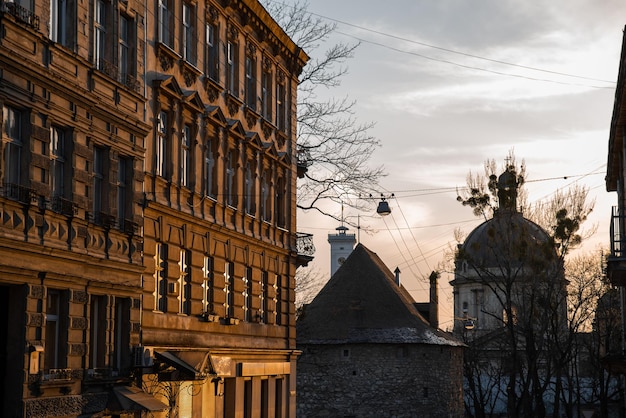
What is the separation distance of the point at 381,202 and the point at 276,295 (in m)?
8.36

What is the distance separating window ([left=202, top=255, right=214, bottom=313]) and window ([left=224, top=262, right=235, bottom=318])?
1.19 metres

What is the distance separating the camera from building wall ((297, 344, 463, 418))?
65.6 meters

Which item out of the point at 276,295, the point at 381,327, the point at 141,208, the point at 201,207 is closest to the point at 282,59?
the point at 276,295

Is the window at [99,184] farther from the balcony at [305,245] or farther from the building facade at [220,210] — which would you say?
the balcony at [305,245]

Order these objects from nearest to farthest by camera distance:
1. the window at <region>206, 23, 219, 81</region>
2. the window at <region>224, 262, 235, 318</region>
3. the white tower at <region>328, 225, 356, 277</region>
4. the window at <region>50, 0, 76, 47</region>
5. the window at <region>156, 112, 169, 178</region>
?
the window at <region>50, 0, 76, 47</region>, the window at <region>156, 112, 169, 178</region>, the window at <region>206, 23, 219, 81</region>, the window at <region>224, 262, 235, 318</region>, the white tower at <region>328, 225, 356, 277</region>

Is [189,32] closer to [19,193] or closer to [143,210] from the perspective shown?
[143,210]

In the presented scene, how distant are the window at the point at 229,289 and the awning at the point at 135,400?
23.4ft

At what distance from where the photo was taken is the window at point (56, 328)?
2017 cm

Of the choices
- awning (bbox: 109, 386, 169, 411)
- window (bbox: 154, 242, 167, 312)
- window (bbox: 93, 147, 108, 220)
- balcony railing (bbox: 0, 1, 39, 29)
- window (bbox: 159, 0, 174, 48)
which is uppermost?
window (bbox: 159, 0, 174, 48)

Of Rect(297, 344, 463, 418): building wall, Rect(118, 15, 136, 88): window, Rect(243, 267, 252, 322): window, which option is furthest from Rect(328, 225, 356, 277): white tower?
Rect(118, 15, 136, 88): window

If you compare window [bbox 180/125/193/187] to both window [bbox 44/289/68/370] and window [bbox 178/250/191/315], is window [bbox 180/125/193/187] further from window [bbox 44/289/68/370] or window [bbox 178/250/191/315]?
window [bbox 44/289/68/370]

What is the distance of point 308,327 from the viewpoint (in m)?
69.8

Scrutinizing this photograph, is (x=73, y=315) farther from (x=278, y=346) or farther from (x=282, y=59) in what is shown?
(x=282, y=59)

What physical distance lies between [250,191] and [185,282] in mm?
6000
